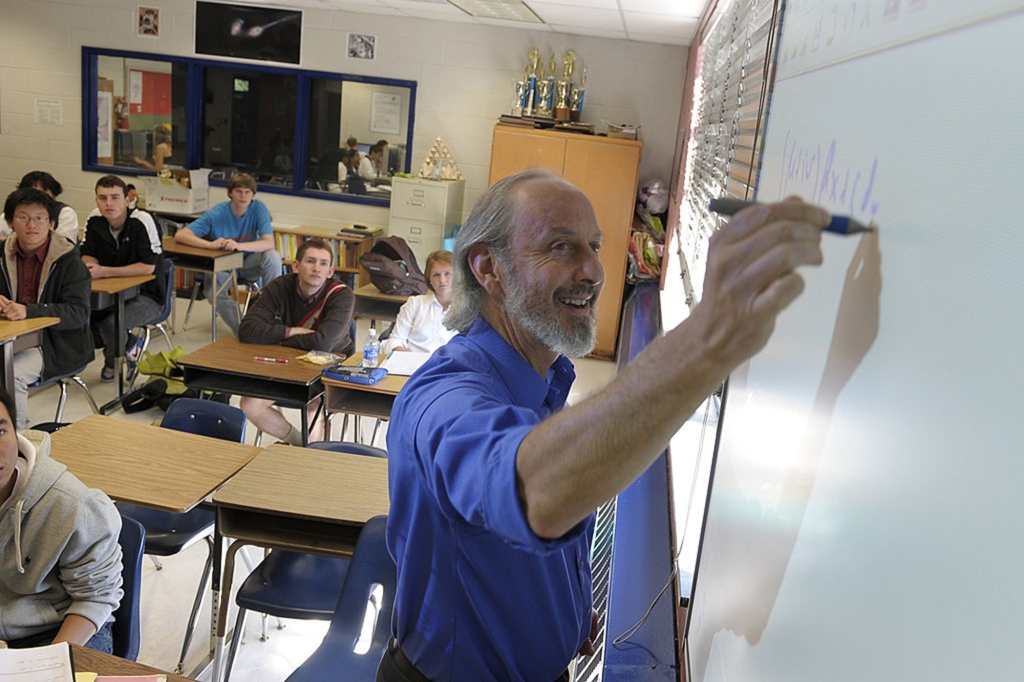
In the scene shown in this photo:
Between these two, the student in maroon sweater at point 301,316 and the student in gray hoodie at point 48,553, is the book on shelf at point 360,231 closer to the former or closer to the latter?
the student in maroon sweater at point 301,316

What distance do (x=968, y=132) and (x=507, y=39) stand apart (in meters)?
8.50

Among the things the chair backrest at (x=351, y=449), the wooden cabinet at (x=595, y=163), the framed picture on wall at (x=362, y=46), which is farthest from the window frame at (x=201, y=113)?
the chair backrest at (x=351, y=449)

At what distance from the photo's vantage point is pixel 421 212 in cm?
826

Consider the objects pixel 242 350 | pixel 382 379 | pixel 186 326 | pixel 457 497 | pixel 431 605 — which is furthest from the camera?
pixel 186 326

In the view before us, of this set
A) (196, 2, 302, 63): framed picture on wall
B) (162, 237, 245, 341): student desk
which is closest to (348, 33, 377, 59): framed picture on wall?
(196, 2, 302, 63): framed picture on wall

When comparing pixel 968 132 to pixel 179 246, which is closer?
pixel 968 132

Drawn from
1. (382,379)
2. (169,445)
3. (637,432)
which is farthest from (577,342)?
(382,379)

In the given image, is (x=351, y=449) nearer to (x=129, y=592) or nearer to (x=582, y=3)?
(x=129, y=592)

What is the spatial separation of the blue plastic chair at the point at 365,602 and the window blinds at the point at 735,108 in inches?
48.0

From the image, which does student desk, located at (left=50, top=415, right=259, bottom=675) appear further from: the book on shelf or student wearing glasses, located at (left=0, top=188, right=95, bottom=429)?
the book on shelf

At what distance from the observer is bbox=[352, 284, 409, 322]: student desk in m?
6.25

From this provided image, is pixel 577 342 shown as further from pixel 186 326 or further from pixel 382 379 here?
pixel 186 326

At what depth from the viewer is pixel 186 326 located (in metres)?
8.01

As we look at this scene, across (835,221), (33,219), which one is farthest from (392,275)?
(835,221)
